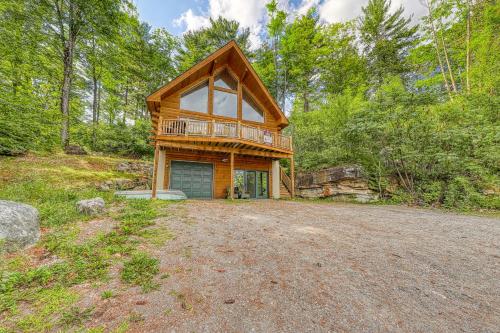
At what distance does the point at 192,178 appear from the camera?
1024 cm

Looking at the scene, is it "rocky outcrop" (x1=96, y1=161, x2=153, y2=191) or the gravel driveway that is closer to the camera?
the gravel driveway

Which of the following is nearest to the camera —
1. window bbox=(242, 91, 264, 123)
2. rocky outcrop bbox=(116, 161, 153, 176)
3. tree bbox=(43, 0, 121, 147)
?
rocky outcrop bbox=(116, 161, 153, 176)

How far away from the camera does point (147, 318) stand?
1.60 metres

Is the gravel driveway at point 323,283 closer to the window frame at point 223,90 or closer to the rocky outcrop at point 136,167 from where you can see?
the window frame at point 223,90

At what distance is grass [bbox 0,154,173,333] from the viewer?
1.62 m

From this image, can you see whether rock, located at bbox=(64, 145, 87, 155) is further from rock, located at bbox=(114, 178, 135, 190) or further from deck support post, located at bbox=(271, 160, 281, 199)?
deck support post, located at bbox=(271, 160, 281, 199)

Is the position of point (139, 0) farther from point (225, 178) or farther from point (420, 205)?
point (420, 205)

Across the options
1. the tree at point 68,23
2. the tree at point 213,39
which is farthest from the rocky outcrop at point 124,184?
the tree at point 213,39

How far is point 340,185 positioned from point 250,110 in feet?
22.0

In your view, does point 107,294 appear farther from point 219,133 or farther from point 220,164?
point 220,164

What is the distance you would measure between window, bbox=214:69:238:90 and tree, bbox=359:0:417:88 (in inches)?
541

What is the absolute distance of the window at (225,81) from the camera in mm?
11117

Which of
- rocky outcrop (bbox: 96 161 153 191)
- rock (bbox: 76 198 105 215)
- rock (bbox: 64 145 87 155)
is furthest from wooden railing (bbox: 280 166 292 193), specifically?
rock (bbox: 64 145 87 155)

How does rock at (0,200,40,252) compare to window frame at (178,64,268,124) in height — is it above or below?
below
